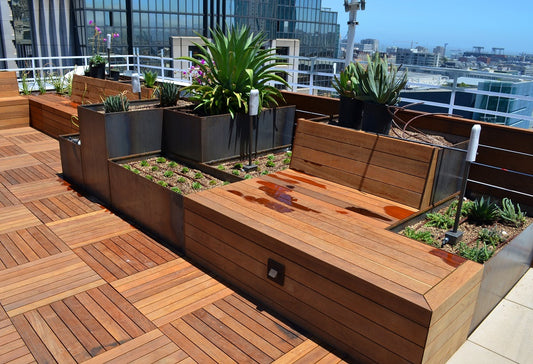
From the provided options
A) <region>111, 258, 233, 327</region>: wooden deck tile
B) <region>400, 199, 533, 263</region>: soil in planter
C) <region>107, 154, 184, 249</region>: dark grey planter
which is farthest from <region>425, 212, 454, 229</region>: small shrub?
<region>107, 154, 184, 249</region>: dark grey planter

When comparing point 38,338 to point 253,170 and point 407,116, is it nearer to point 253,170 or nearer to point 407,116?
point 253,170

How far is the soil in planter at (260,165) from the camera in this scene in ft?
14.6

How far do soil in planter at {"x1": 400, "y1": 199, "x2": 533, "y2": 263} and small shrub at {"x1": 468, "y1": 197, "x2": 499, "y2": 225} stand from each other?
0.05 meters

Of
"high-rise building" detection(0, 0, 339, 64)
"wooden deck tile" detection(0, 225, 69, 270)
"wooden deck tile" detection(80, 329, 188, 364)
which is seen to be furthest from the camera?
"high-rise building" detection(0, 0, 339, 64)

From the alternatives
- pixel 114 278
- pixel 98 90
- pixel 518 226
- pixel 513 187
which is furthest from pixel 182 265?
pixel 98 90

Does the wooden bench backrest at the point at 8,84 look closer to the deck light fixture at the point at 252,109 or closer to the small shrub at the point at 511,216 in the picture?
the deck light fixture at the point at 252,109

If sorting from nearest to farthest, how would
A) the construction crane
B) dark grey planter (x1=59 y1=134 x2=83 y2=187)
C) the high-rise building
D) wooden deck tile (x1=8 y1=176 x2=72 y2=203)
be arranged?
wooden deck tile (x1=8 y1=176 x2=72 y2=203) → dark grey planter (x1=59 y1=134 x2=83 y2=187) → the construction crane → the high-rise building

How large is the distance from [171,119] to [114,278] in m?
2.05

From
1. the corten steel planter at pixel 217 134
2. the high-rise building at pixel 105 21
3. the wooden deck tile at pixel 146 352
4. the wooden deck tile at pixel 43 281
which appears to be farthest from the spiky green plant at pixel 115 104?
the high-rise building at pixel 105 21

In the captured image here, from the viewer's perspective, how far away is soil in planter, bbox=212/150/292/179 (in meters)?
4.45

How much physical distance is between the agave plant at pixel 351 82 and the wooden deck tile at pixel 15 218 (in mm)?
3131

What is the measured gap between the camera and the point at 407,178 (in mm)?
3430

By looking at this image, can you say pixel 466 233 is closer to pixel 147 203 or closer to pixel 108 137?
pixel 147 203

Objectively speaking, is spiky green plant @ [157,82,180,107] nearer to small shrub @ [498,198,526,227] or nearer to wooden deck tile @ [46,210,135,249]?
wooden deck tile @ [46,210,135,249]
